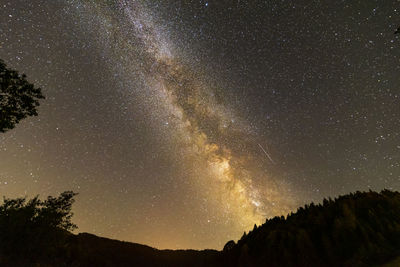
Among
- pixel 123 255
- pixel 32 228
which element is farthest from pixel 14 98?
pixel 123 255

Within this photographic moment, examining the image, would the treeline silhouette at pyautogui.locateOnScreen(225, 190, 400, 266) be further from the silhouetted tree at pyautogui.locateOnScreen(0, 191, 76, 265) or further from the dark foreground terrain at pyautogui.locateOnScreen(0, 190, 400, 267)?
the silhouetted tree at pyautogui.locateOnScreen(0, 191, 76, 265)

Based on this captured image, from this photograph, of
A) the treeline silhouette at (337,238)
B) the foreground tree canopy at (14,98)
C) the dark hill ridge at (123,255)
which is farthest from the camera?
the dark hill ridge at (123,255)

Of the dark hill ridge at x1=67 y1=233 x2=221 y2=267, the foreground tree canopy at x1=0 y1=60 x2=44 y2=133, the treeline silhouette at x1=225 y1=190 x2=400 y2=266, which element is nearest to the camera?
the foreground tree canopy at x1=0 y1=60 x2=44 y2=133

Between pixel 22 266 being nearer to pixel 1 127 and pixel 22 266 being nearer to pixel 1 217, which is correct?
pixel 1 217

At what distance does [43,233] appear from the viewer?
67.4 feet

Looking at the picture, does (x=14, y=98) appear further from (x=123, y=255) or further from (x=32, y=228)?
(x=123, y=255)

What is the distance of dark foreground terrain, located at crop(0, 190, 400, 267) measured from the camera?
749 inches

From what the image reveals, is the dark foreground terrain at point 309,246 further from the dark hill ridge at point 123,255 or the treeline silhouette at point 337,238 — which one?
the dark hill ridge at point 123,255

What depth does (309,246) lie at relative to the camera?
83.3ft

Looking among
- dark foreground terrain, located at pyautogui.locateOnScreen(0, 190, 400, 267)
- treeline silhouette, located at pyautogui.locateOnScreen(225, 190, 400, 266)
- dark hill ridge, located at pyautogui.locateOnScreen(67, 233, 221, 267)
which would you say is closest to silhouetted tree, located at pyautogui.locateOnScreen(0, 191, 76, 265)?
dark foreground terrain, located at pyautogui.locateOnScreen(0, 190, 400, 267)

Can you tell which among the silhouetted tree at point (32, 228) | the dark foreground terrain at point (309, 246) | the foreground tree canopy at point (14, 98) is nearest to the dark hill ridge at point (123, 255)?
the dark foreground terrain at point (309, 246)

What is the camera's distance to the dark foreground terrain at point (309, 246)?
19016 mm

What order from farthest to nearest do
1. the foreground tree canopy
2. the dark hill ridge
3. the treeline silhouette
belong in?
the dark hill ridge → the treeline silhouette → the foreground tree canopy

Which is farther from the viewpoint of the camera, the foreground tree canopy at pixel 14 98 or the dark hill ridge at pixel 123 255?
the dark hill ridge at pixel 123 255
